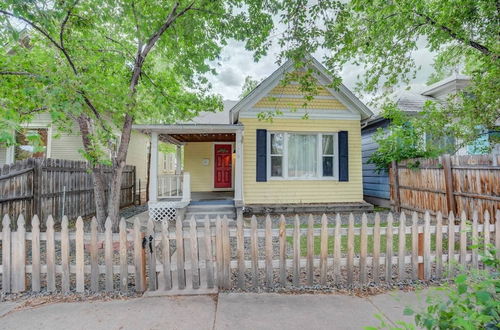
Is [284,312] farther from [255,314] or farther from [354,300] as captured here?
[354,300]

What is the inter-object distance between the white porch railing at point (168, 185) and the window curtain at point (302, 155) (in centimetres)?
415

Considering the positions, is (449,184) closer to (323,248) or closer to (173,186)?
(323,248)

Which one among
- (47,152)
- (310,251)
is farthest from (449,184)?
(47,152)

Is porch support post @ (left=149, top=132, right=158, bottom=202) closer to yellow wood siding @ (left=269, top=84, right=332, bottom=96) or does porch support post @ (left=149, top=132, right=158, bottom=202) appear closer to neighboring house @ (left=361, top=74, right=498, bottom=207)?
yellow wood siding @ (left=269, top=84, right=332, bottom=96)

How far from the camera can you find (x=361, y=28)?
8.05m

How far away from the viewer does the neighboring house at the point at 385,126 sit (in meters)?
10.3

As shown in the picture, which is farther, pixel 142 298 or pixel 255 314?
pixel 142 298

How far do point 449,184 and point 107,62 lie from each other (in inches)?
369

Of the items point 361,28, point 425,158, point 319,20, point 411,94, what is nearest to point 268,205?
point 425,158

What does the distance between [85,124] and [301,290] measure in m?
5.21

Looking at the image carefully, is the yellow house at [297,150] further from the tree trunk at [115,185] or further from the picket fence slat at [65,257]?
the picket fence slat at [65,257]

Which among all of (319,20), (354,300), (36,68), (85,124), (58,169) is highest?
(319,20)

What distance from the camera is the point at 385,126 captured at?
10.7 meters

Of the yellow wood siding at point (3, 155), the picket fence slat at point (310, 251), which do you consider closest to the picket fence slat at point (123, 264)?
the picket fence slat at point (310, 251)
